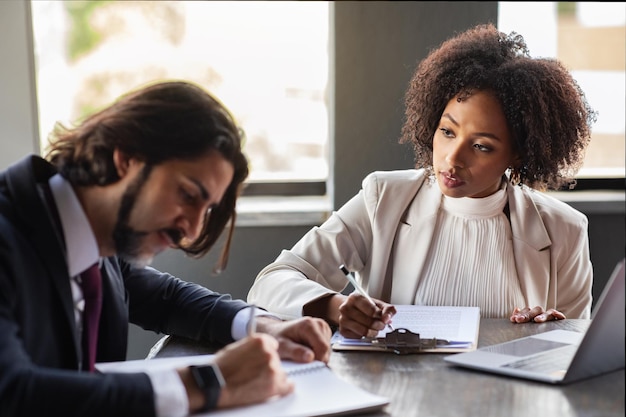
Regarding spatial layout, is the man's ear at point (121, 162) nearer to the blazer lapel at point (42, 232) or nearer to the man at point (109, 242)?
the man at point (109, 242)

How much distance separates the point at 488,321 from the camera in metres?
2.08

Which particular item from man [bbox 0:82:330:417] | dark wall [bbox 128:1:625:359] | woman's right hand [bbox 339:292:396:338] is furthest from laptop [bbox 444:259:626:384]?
dark wall [bbox 128:1:625:359]

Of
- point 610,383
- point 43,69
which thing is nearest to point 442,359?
point 610,383

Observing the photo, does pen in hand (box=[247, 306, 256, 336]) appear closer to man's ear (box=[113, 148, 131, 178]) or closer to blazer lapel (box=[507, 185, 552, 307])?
man's ear (box=[113, 148, 131, 178])

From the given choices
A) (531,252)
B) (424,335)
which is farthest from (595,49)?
(424,335)

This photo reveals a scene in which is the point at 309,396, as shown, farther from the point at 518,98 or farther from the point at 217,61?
the point at 217,61

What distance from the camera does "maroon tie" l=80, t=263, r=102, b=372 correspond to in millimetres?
1525

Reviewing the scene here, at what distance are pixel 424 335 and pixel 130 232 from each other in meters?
0.71

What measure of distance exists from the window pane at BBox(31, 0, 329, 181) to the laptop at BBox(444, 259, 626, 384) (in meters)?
2.02

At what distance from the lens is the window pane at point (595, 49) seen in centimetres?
383

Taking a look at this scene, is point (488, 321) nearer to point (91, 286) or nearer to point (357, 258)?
point (357, 258)

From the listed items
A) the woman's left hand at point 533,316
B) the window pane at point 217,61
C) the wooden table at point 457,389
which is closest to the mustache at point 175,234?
the wooden table at point 457,389

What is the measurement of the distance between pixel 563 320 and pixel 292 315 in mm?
674

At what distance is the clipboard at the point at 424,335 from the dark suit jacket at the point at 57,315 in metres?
0.29
